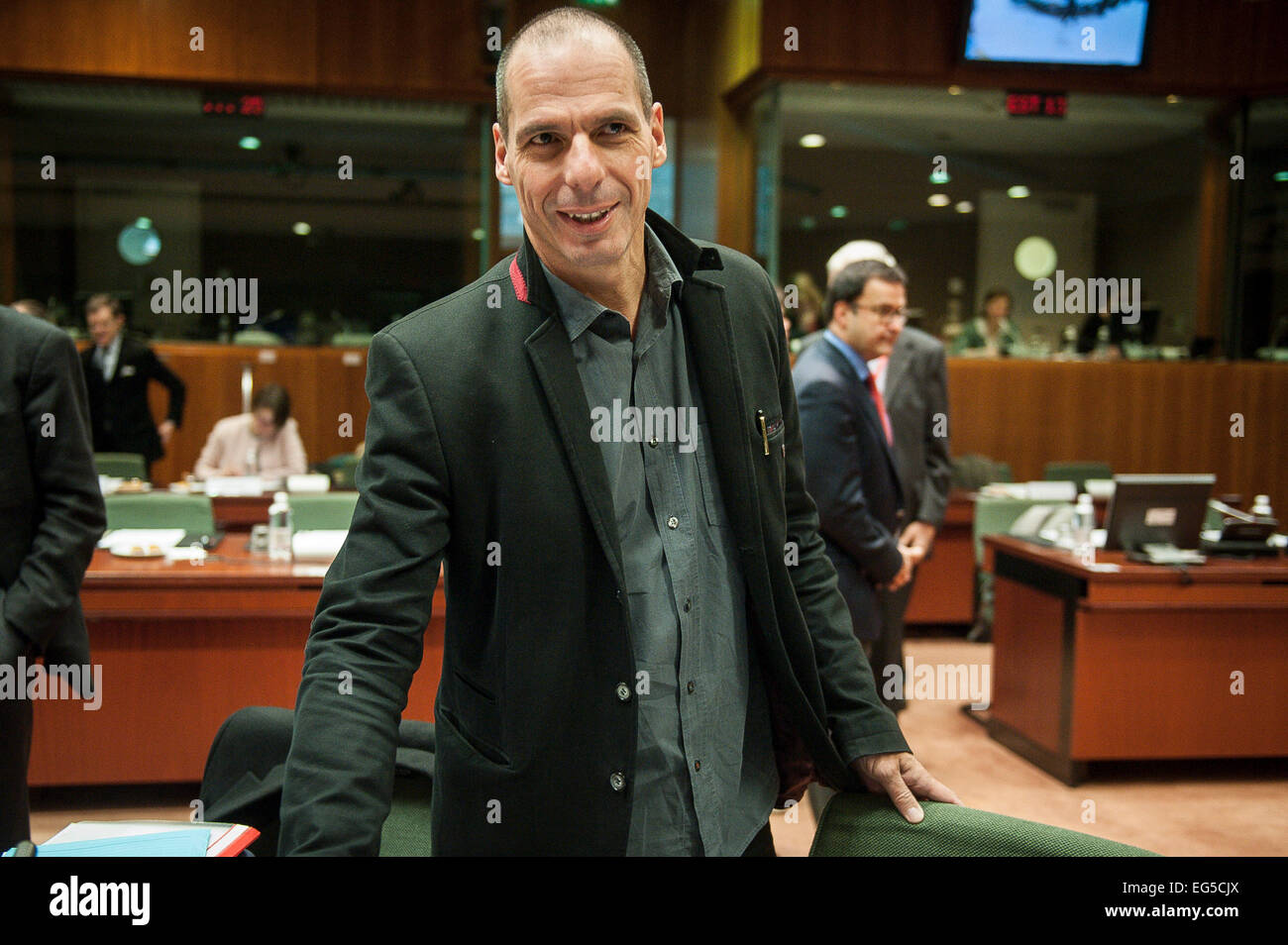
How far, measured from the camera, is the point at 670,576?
1.31 m

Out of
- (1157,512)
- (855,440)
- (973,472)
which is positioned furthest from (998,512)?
(855,440)

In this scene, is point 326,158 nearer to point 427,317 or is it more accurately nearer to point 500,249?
point 500,249

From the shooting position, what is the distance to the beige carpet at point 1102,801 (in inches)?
151

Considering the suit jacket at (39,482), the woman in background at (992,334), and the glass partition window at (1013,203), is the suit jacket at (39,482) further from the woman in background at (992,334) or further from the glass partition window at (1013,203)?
the woman in background at (992,334)

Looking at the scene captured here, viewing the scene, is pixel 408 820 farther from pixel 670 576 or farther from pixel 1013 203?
pixel 1013 203

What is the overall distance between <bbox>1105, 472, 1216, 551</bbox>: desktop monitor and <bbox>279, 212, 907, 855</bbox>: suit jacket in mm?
3611

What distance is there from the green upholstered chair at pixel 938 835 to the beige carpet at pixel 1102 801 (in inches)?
88.0

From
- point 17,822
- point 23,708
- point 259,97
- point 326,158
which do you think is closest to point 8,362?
point 23,708

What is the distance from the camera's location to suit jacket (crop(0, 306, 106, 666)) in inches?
95.2

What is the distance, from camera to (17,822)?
254 centimetres

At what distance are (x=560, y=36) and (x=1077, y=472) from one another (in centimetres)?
629

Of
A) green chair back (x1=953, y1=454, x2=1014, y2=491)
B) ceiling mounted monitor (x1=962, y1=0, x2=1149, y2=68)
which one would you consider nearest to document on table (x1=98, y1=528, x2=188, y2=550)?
green chair back (x1=953, y1=454, x2=1014, y2=491)

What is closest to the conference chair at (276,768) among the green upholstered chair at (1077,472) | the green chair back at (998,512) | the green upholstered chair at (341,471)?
the green chair back at (998,512)

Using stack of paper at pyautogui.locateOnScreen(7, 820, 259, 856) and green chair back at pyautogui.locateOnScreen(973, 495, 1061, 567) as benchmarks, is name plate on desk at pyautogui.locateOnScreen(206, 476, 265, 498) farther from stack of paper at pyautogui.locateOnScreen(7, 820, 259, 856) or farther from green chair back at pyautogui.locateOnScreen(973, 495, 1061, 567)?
stack of paper at pyautogui.locateOnScreen(7, 820, 259, 856)
